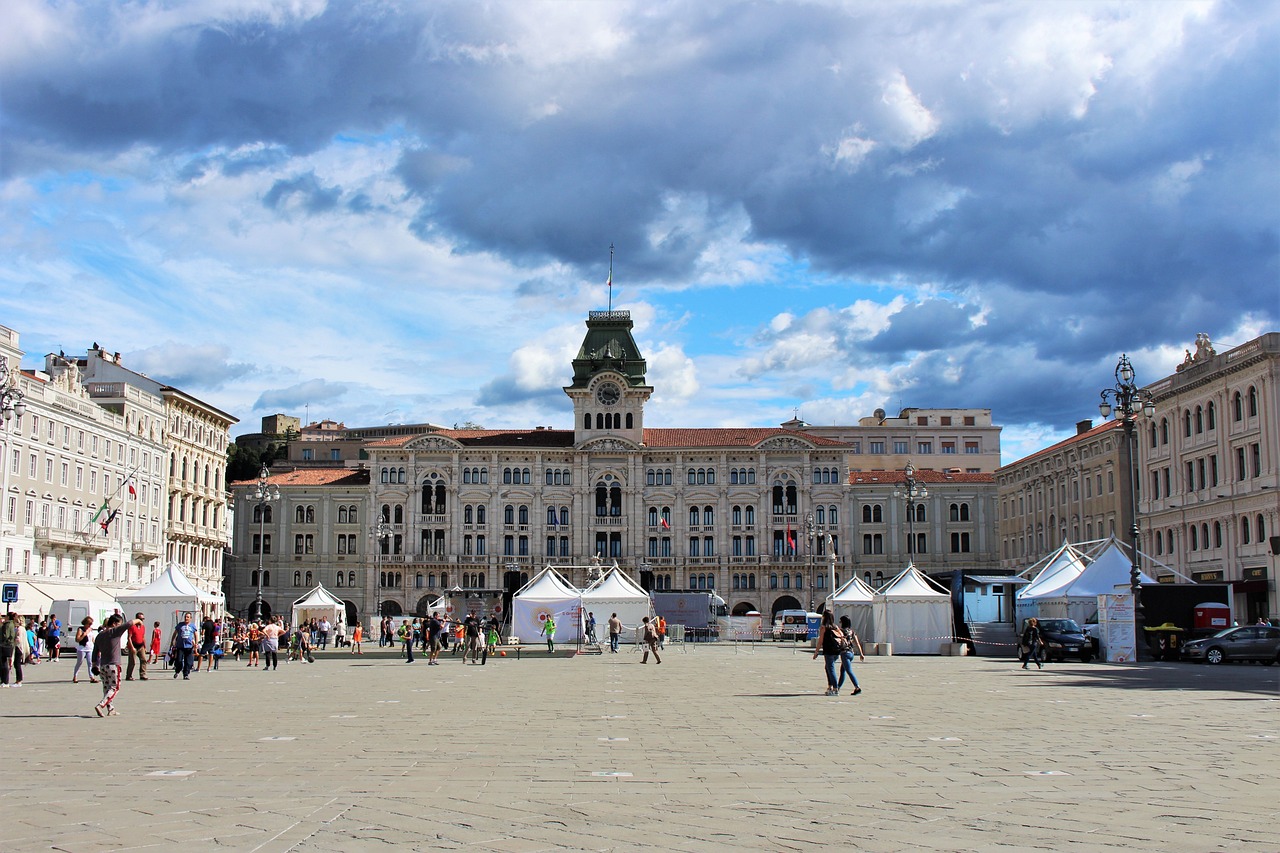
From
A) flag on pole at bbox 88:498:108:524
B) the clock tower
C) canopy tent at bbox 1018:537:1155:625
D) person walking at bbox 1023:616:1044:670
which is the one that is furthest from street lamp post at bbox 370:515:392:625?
person walking at bbox 1023:616:1044:670

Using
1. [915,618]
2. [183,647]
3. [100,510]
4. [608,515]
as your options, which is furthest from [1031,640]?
[608,515]

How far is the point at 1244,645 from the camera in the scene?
3894cm

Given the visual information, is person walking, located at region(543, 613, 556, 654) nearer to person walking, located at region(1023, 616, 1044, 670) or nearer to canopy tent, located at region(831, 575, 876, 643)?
canopy tent, located at region(831, 575, 876, 643)

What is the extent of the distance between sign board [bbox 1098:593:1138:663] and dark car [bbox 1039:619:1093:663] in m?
1.20

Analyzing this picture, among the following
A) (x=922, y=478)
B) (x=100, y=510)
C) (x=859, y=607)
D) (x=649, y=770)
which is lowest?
(x=649, y=770)

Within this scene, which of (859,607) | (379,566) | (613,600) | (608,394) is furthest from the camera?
(608,394)

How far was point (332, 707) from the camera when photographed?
22156mm

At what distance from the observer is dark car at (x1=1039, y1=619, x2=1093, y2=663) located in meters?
42.0

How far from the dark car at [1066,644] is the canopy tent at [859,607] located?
24.9ft

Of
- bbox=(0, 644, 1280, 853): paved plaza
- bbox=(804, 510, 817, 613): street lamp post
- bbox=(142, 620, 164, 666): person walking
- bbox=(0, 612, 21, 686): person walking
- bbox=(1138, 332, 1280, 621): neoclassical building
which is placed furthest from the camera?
bbox=(804, 510, 817, 613): street lamp post

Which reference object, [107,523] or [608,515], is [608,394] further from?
[107,523]

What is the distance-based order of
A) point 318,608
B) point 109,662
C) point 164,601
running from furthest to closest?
point 318,608
point 164,601
point 109,662

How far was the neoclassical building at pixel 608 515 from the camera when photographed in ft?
323

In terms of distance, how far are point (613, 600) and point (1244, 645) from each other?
1017 inches
